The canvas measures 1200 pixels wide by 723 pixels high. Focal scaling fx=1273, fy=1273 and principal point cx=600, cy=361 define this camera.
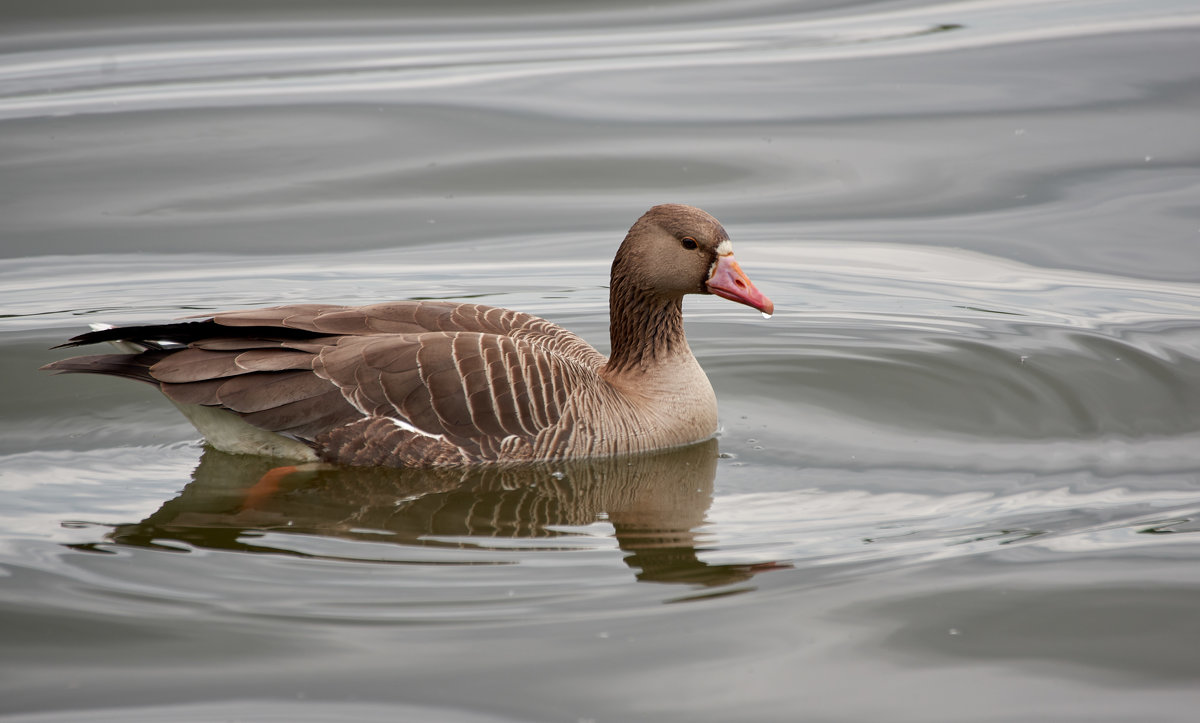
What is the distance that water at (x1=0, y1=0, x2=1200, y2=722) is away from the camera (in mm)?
5797

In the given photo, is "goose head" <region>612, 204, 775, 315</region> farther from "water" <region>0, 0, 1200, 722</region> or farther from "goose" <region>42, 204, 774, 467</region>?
"water" <region>0, 0, 1200, 722</region>

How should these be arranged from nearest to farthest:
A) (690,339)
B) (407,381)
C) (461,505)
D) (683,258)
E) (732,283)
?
Result: (461,505) < (407,381) < (732,283) < (683,258) < (690,339)

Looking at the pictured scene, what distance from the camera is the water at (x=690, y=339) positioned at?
580cm

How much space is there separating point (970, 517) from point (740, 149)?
853cm

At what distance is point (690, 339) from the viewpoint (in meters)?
11.0

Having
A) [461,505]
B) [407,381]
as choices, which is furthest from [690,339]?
[461,505]

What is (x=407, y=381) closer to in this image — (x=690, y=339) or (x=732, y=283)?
(x=732, y=283)

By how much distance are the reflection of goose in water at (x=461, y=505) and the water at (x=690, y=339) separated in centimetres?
4

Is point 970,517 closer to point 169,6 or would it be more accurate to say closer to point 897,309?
point 897,309

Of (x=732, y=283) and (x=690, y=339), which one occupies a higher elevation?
(x=732, y=283)

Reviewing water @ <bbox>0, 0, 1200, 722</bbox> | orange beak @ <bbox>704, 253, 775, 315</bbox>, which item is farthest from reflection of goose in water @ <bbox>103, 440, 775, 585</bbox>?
orange beak @ <bbox>704, 253, 775, 315</bbox>

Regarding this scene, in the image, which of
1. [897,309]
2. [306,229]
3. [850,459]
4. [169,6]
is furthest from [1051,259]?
[169,6]

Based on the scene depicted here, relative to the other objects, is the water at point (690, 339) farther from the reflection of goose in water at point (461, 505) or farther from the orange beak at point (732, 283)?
the orange beak at point (732, 283)

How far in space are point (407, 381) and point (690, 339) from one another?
3371 millimetres
